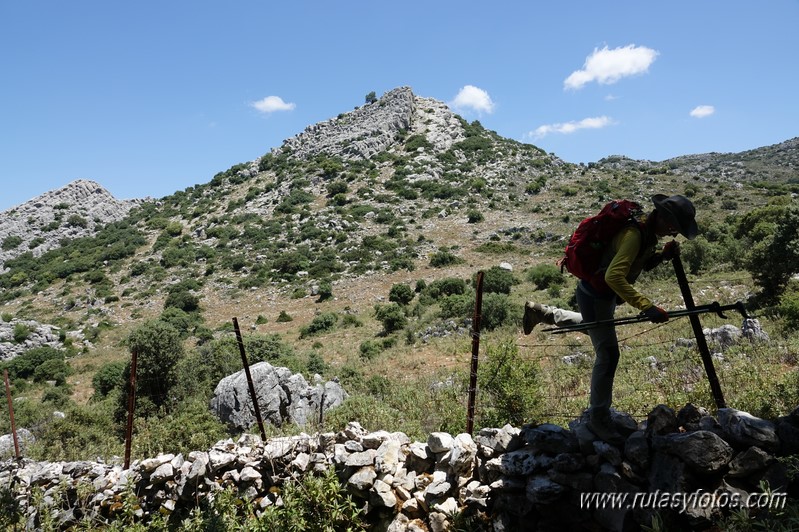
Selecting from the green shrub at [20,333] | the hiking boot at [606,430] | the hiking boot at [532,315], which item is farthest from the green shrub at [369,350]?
the green shrub at [20,333]

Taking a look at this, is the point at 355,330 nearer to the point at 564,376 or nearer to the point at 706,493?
the point at 564,376

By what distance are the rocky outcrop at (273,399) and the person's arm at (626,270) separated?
870 cm

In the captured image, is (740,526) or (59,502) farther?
(59,502)

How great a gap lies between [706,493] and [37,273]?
183ft

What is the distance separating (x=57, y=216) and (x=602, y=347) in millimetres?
72729

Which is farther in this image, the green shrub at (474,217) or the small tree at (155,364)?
the green shrub at (474,217)

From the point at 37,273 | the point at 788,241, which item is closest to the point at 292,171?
the point at 37,273

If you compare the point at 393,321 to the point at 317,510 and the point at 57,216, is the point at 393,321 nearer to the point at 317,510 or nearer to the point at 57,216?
the point at 317,510

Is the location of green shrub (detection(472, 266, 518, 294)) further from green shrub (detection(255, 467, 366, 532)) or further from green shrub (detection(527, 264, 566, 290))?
green shrub (detection(255, 467, 366, 532))

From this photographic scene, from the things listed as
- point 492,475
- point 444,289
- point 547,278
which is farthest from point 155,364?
point 547,278

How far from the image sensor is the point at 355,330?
885 inches

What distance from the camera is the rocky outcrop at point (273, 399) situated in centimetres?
1108

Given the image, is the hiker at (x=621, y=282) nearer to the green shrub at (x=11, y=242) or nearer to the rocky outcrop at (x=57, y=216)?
the rocky outcrop at (x=57, y=216)

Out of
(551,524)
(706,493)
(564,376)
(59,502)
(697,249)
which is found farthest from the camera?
(697,249)
